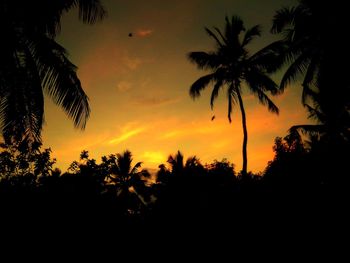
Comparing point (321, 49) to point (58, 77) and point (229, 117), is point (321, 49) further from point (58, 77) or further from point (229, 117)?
point (58, 77)

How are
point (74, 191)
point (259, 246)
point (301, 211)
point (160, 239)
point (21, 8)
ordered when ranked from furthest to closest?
point (74, 191)
point (160, 239)
point (301, 211)
point (259, 246)
point (21, 8)

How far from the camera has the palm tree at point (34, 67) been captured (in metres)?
6.90

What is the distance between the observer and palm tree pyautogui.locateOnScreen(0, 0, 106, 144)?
690 cm

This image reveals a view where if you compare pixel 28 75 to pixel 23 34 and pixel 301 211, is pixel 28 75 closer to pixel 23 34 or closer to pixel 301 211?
pixel 23 34

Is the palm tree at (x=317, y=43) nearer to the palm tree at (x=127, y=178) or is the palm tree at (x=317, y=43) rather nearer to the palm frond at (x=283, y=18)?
the palm frond at (x=283, y=18)

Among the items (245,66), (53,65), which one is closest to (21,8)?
(53,65)

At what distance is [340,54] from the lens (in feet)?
33.1

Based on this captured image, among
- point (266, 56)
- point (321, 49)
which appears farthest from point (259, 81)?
point (321, 49)

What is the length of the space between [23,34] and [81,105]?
2160mm

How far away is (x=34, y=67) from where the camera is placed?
708cm

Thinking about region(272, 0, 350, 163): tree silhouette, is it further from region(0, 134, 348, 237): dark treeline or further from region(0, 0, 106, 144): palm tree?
region(0, 0, 106, 144): palm tree

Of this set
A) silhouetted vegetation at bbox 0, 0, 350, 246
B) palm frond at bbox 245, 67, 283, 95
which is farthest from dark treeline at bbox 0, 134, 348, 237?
palm frond at bbox 245, 67, 283, 95

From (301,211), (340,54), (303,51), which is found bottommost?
(301,211)

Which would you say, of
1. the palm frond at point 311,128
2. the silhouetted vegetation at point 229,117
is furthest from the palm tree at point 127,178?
the palm frond at point 311,128
